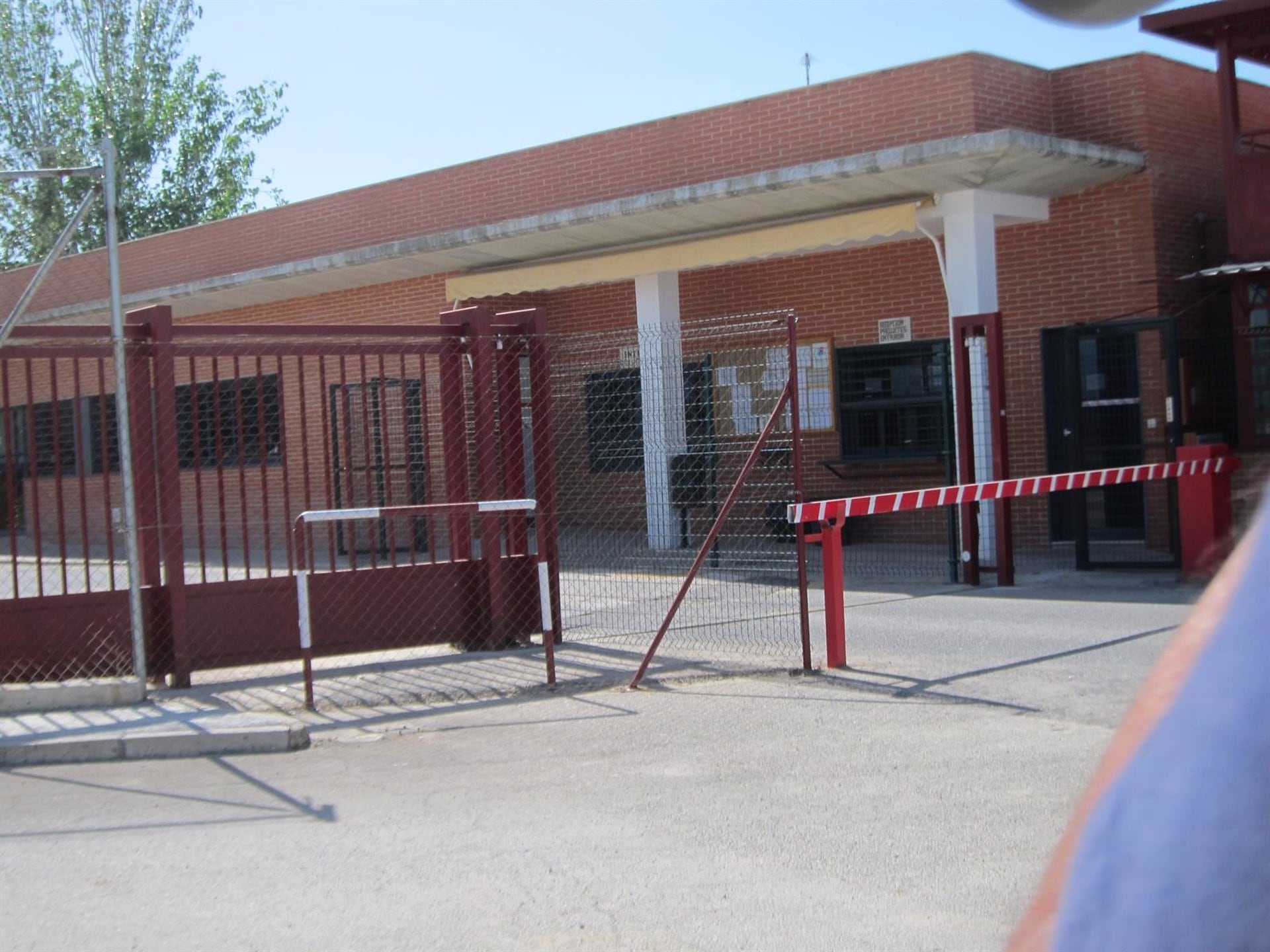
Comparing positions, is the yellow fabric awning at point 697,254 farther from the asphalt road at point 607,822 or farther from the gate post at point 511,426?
the asphalt road at point 607,822

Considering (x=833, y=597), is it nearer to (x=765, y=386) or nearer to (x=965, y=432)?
(x=965, y=432)

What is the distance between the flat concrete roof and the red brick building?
37 mm

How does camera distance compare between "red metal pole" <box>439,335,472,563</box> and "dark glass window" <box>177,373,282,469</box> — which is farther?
"dark glass window" <box>177,373,282,469</box>

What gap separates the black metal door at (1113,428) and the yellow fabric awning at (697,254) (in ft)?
6.54

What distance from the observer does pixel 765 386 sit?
13891 mm

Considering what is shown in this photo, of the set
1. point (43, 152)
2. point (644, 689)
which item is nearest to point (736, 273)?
point (644, 689)

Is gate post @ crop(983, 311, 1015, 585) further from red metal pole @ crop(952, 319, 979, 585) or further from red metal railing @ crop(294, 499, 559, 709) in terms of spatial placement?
red metal railing @ crop(294, 499, 559, 709)

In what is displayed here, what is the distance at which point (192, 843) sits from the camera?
5.58 m

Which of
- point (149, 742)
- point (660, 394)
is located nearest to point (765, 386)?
point (660, 394)

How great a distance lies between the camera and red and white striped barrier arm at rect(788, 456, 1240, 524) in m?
8.80

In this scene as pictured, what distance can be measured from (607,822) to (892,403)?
35.1 feet

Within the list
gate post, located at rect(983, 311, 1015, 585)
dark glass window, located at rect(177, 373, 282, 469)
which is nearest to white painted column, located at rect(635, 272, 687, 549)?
gate post, located at rect(983, 311, 1015, 585)

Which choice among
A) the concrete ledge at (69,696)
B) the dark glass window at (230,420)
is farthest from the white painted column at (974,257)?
the concrete ledge at (69,696)

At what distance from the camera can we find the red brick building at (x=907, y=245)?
13.6 metres
